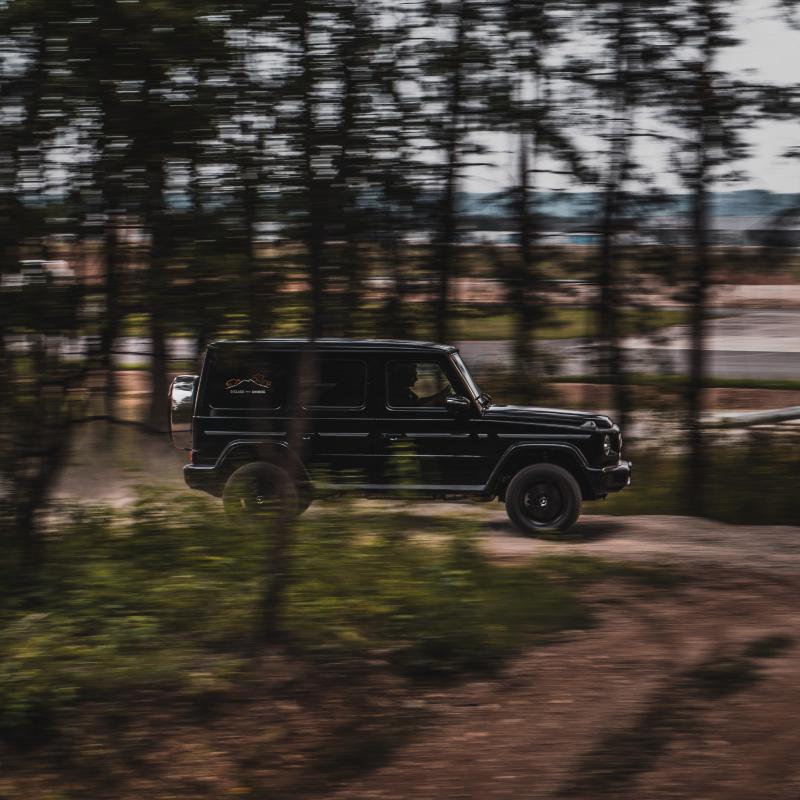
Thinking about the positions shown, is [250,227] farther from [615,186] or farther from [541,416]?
[541,416]

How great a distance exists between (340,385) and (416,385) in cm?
70

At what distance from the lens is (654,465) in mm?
12445

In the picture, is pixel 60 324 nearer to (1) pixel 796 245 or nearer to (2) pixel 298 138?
(2) pixel 298 138

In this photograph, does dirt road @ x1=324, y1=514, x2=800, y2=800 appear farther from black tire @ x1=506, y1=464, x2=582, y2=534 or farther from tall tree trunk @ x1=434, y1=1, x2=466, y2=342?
black tire @ x1=506, y1=464, x2=582, y2=534

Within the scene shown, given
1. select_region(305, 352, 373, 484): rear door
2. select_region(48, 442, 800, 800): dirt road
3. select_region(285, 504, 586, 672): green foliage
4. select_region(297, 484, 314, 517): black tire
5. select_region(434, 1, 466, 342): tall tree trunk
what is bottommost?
select_region(48, 442, 800, 800): dirt road

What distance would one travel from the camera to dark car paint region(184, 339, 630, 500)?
33.9 feet

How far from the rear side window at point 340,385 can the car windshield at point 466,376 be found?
0.83 meters

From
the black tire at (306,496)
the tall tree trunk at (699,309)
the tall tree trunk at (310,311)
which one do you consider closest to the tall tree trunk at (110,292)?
the tall tree trunk at (310,311)

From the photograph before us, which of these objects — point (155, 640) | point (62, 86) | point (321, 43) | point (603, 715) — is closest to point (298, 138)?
point (321, 43)

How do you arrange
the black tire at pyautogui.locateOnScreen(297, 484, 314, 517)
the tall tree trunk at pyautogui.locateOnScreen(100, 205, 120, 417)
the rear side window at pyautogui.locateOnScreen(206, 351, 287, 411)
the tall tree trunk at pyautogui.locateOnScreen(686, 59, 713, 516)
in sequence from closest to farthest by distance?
the tall tree trunk at pyautogui.locateOnScreen(100, 205, 120, 417)
the tall tree trunk at pyautogui.locateOnScreen(686, 59, 713, 516)
the black tire at pyautogui.locateOnScreen(297, 484, 314, 517)
the rear side window at pyautogui.locateOnScreen(206, 351, 287, 411)

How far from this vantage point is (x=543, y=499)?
413 inches

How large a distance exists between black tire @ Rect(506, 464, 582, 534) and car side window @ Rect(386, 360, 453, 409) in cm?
103

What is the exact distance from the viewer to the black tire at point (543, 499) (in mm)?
10344

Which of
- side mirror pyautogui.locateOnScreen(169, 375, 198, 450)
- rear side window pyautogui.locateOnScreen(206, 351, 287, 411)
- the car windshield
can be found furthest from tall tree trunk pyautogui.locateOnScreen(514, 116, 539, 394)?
side mirror pyautogui.locateOnScreen(169, 375, 198, 450)
